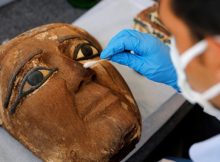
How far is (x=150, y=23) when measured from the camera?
152cm

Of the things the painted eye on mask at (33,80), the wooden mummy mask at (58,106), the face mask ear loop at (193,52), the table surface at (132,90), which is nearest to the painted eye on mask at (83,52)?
the wooden mummy mask at (58,106)

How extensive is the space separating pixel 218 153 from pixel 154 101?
1.75ft

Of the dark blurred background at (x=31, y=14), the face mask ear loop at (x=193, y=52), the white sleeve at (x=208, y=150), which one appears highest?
the face mask ear loop at (x=193, y=52)

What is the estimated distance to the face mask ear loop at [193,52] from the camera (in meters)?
0.63

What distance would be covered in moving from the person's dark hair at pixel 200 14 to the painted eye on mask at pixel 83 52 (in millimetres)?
549

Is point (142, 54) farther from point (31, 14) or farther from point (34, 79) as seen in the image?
point (31, 14)

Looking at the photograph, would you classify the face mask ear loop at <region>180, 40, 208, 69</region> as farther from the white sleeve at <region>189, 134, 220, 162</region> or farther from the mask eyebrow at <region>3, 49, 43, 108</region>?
the mask eyebrow at <region>3, 49, 43, 108</region>

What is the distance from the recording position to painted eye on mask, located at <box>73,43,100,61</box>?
1125mm

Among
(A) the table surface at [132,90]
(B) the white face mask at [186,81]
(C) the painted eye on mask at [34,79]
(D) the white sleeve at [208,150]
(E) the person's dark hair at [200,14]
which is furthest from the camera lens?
(A) the table surface at [132,90]

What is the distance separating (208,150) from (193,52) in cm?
38

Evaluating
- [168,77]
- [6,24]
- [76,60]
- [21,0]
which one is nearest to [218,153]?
[168,77]

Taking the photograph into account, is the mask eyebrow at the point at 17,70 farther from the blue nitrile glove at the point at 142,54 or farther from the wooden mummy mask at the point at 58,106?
the blue nitrile glove at the point at 142,54

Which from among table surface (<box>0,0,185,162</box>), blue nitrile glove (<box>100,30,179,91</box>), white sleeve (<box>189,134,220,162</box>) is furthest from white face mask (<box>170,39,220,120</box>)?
table surface (<box>0,0,185,162</box>)

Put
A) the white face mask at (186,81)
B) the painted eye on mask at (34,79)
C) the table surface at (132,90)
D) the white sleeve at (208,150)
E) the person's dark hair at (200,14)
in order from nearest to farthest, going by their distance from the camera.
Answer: the person's dark hair at (200,14) < the white face mask at (186,81) < the white sleeve at (208,150) < the painted eye on mask at (34,79) < the table surface at (132,90)
